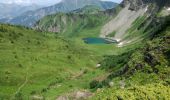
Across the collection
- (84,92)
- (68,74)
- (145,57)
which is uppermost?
(145,57)

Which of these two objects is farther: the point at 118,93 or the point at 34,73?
the point at 34,73

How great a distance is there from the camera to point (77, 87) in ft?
501

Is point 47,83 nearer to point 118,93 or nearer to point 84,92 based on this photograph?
point 84,92

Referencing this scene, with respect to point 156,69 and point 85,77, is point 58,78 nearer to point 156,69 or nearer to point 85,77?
point 85,77

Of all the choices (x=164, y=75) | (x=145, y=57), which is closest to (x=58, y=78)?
(x=145, y=57)

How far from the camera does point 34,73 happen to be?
182 meters

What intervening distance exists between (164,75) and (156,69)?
23.2 feet

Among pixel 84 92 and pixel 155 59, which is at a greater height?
pixel 155 59

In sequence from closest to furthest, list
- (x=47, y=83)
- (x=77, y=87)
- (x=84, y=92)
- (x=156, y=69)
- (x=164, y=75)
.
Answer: (x=164, y=75) < (x=156, y=69) < (x=84, y=92) < (x=77, y=87) < (x=47, y=83)

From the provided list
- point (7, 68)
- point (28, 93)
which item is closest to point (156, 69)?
point (28, 93)

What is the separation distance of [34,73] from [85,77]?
79.0 ft

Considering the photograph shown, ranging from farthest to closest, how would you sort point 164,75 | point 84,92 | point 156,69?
point 84,92 < point 156,69 < point 164,75

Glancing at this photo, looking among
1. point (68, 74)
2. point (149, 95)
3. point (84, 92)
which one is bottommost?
point (68, 74)

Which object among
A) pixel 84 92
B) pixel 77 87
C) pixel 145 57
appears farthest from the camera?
pixel 77 87
